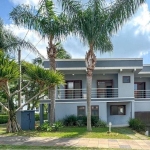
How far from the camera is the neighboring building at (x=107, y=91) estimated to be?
21.8 metres

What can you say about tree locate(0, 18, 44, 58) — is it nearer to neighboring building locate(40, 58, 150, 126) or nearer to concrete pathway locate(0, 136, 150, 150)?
neighboring building locate(40, 58, 150, 126)

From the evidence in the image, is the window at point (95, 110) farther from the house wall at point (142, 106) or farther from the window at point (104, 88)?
the house wall at point (142, 106)

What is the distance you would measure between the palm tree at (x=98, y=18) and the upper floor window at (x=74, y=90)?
822cm

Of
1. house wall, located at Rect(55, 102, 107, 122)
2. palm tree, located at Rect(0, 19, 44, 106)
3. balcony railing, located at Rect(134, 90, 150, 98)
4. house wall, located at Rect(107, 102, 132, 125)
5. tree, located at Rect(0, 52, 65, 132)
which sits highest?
palm tree, located at Rect(0, 19, 44, 106)

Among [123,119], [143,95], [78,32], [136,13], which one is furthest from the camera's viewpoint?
[143,95]

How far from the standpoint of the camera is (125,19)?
14.8 m

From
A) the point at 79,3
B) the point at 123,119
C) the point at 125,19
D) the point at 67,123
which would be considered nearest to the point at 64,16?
the point at 79,3

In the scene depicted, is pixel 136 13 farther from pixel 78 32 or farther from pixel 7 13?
pixel 7 13

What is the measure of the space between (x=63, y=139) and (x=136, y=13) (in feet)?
28.6

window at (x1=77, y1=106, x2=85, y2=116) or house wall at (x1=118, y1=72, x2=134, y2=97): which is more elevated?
house wall at (x1=118, y1=72, x2=134, y2=97)

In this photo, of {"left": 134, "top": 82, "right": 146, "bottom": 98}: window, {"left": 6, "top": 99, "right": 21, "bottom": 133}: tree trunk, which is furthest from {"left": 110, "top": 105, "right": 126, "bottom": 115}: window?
{"left": 6, "top": 99, "right": 21, "bottom": 133}: tree trunk

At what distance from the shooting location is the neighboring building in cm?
2180

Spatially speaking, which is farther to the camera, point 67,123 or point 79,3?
point 67,123

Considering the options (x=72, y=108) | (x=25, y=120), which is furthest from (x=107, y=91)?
(x=25, y=120)
